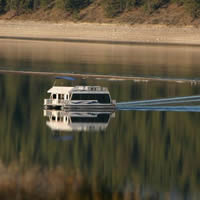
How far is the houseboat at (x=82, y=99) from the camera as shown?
154 ft

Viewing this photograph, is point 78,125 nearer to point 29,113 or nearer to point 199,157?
point 29,113

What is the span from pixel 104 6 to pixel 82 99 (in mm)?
102795

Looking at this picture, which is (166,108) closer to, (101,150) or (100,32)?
(101,150)

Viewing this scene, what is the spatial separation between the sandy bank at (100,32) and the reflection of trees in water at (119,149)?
3482 inches

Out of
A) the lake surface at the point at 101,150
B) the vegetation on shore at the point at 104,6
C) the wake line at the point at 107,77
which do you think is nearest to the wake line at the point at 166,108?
the lake surface at the point at 101,150

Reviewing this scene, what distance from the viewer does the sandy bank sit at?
134875mm

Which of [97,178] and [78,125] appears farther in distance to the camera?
[78,125]

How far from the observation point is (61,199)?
84.4 feet

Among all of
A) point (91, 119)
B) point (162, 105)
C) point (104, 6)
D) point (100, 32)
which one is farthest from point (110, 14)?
point (91, 119)

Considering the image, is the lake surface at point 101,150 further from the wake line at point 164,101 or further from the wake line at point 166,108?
the wake line at point 164,101

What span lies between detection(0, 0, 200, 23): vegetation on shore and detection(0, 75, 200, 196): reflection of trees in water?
320 feet

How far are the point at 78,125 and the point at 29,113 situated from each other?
3.92 m

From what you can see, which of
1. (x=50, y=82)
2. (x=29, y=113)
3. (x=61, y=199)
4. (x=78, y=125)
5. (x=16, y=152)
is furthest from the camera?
(x=50, y=82)

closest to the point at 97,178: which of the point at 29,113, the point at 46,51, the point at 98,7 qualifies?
the point at 29,113
